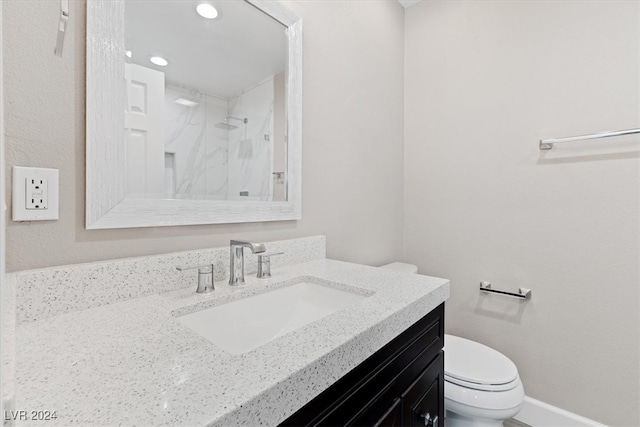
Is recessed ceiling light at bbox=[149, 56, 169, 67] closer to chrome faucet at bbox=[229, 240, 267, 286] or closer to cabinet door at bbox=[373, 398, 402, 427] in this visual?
chrome faucet at bbox=[229, 240, 267, 286]

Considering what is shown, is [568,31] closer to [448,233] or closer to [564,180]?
[564,180]

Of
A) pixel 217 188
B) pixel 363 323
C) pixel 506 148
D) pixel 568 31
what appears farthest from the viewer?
pixel 506 148

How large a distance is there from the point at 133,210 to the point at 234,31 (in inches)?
27.4

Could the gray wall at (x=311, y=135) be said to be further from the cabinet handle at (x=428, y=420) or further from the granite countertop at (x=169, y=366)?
the cabinet handle at (x=428, y=420)

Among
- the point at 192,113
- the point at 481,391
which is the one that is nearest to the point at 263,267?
the point at 192,113

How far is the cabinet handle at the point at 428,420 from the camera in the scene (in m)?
0.85

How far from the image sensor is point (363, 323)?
2.03 feet

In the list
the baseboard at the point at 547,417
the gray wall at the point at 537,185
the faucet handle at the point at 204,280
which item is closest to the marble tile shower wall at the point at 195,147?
the faucet handle at the point at 204,280

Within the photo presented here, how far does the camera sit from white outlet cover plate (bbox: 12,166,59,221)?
619 millimetres

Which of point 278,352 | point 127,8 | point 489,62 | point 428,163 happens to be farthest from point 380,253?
point 127,8

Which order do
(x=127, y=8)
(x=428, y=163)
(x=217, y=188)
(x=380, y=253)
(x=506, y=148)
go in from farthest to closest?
(x=428, y=163) → (x=380, y=253) → (x=506, y=148) → (x=217, y=188) → (x=127, y=8)

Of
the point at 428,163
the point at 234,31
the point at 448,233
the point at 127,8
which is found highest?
the point at 234,31

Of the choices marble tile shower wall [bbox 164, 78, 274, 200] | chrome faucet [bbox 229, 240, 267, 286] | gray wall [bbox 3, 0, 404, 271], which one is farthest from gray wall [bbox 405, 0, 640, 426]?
chrome faucet [bbox 229, 240, 267, 286]

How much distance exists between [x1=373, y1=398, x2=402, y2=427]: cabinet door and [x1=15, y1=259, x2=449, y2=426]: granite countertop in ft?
0.56
